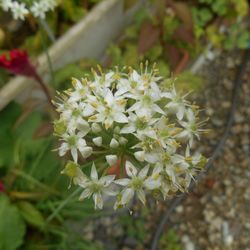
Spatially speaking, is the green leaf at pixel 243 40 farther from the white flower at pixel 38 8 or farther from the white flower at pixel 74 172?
the white flower at pixel 74 172

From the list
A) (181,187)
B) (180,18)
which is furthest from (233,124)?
(181,187)

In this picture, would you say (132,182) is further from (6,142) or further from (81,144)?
(6,142)

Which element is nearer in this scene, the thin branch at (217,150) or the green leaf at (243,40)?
the thin branch at (217,150)

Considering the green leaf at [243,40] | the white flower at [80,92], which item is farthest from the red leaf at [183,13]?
the white flower at [80,92]

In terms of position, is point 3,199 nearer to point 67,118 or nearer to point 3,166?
point 3,166

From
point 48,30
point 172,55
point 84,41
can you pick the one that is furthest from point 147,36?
point 48,30

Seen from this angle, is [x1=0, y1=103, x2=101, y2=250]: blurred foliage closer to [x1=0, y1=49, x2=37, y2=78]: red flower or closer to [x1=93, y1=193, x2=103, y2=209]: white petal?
[x1=0, y1=49, x2=37, y2=78]: red flower
